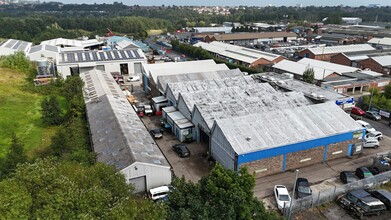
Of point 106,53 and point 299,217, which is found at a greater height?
point 106,53

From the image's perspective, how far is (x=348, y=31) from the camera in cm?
9212

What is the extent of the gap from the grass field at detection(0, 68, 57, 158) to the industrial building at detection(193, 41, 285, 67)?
3505 cm

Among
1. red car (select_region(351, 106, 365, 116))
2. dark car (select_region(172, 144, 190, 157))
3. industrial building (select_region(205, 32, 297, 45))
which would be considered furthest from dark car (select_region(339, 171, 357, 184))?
industrial building (select_region(205, 32, 297, 45))

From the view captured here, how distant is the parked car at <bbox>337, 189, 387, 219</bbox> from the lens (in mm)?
16094

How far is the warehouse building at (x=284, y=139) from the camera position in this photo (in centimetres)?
1945

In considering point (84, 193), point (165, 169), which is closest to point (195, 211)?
point (84, 193)

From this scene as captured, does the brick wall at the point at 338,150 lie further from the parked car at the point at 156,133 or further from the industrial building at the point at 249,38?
the industrial building at the point at 249,38

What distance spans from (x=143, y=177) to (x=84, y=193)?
26.8 feet

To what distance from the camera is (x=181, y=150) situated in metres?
22.8

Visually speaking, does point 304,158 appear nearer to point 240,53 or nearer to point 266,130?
point 266,130

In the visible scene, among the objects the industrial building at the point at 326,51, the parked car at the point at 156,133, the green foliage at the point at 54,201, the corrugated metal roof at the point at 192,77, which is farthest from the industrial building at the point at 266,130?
the industrial building at the point at 326,51

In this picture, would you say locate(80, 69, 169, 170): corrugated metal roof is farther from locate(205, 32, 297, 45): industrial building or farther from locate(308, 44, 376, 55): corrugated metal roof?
locate(205, 32, 297, 45): industrial building

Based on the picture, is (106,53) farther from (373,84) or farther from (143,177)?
(373,84)

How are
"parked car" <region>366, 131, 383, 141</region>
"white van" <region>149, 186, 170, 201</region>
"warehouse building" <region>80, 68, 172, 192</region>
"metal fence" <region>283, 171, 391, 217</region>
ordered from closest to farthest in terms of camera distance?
"metal fence" <region>283, 171, 391, 217</region> < "white van" <region>149, 186, 170, 201</region> < "warehouse building" <region>80, 68, 172, 192</region> < "parked car" <region>366, 131, 383, 141</region>
